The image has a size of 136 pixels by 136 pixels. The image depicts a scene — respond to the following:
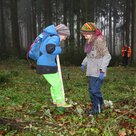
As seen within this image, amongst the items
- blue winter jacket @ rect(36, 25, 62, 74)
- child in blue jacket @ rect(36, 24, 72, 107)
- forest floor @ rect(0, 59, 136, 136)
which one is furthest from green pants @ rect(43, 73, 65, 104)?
forest floor @ rect(0, 59, 136, 136)

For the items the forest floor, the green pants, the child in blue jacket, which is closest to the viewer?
the forest floor

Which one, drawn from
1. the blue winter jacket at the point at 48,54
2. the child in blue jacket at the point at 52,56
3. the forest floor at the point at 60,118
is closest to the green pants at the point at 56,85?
the child in blue jacket at the point at 52,56

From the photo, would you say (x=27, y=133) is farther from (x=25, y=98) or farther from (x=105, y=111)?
(x=25, y=98)

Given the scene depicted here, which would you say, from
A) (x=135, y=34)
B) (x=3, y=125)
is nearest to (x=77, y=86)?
(x=3, y=125)

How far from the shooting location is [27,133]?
19.9 feet

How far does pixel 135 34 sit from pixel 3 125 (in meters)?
19.7

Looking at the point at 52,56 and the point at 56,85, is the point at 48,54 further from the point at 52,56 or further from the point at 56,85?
the point at 56,85

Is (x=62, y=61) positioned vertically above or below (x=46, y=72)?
below

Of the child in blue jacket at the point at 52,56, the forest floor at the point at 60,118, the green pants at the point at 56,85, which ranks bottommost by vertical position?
the forest floor at the point at 60,118

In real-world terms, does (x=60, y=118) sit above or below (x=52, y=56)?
below

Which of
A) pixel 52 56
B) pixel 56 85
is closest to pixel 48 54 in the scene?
pixel 52 56

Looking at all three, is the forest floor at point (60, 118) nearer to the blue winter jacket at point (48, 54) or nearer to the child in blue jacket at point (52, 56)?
the child in blue jacket at point (52, 56)

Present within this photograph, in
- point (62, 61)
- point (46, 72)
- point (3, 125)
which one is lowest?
point (62, 61)

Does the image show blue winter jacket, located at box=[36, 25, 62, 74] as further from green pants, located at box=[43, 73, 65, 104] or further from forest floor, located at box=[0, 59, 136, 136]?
forest floor, located at box=[0, 59, 136, 136]
